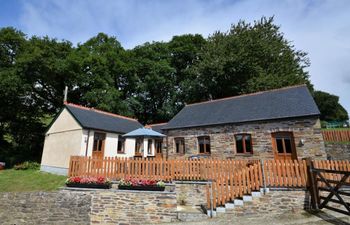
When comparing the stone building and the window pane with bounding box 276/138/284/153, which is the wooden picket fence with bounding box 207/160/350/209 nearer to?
the stone building

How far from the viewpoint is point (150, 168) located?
9.81 meters

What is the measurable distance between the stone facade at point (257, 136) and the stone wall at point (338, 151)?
229 inches

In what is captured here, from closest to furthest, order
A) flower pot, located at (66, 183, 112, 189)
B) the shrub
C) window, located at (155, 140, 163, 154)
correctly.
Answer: flower pot, located at (66, 183, 112, 189)
the shrub
window, located at (155, 140, 163, 154)

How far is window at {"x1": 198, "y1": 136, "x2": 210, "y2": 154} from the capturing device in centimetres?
1554

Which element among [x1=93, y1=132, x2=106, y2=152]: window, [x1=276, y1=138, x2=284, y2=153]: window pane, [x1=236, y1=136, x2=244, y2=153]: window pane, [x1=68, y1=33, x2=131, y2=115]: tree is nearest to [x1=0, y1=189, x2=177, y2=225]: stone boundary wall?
[x1=93, y1=132, x2=106, y2=152]: window

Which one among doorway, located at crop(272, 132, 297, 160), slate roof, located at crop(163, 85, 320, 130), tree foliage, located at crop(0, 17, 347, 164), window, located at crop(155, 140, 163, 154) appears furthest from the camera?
window, located at crop(155, 140, 163, 154)

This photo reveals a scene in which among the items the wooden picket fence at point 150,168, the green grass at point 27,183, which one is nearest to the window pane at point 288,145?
the wooden picket fence at point 150,168

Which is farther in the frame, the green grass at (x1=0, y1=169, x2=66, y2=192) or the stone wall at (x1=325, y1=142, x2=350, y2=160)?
the stone wall at (x1=325, y1=142, x2=350, y2=160)

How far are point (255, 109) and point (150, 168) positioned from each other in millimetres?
10034

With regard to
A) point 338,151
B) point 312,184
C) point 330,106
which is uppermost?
point 330,106

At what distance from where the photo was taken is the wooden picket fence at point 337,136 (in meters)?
17.0

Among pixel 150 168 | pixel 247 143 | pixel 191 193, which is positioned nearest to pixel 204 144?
pixel 247 143

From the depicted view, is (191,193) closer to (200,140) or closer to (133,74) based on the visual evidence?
(200,140)

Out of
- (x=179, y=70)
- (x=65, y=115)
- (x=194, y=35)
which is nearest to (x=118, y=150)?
(x=65, y=115)
